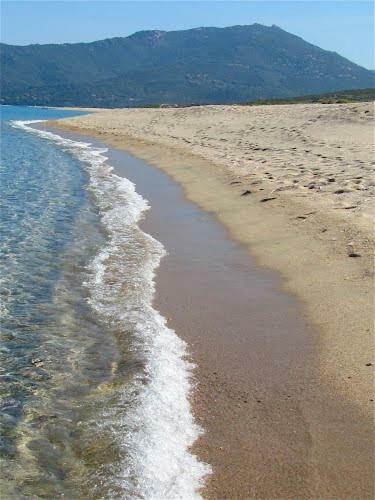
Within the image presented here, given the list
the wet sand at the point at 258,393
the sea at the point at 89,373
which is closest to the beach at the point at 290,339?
the wet sand at the point at 258,393

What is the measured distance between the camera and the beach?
4305mm

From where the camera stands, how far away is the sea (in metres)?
4.24

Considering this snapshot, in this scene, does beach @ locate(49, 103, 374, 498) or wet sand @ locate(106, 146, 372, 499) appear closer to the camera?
wet sand @ locate(106, 146, 372, 499)

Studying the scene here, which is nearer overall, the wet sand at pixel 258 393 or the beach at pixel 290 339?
the wet sand at pixel 258 393

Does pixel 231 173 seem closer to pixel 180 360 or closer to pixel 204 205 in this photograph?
pixel 204 205

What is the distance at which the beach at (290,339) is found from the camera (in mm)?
4305

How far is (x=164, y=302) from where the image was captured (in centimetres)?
787

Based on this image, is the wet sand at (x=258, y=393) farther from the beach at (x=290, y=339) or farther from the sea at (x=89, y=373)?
the sea at (x=89, y=373)

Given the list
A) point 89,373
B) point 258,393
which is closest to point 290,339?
point 258,393

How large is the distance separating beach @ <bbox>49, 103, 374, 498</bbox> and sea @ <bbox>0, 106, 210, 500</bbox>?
0.27m

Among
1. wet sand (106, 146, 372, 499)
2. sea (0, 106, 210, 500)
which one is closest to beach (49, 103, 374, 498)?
wet sand (106, 146, 372, 499)

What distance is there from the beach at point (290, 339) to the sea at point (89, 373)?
0.27m

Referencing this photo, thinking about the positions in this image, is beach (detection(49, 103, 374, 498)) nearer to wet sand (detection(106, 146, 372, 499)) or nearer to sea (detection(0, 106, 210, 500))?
wet sand (detection(106, 146, 372, 499))

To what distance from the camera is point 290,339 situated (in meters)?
6.52
